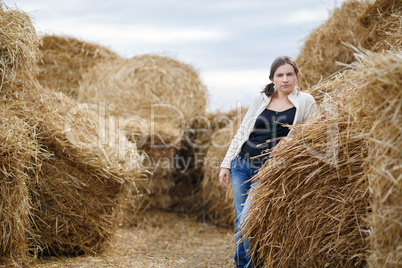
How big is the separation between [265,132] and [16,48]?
6.47 ft

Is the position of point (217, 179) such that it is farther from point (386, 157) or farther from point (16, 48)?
point (386, 157)

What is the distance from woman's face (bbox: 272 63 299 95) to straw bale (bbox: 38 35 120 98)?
13.6 feet


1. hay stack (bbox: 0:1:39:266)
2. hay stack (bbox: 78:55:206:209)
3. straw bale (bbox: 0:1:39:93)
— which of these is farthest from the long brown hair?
hay stack (bbox: 78:55:206:209)

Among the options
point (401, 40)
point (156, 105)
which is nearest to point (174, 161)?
point (156, 105)

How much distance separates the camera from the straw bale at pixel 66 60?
6594 mm

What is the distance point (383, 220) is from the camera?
1.99 m

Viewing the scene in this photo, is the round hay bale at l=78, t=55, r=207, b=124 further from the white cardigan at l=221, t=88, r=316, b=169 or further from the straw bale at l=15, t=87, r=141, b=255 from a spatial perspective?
the white cardigan at l=221, t=88, r=316, b=169

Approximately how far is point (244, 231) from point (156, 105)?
333 cm

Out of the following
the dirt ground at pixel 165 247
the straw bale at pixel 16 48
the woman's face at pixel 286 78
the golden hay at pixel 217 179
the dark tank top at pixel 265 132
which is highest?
the straw bale at pixel 16 48

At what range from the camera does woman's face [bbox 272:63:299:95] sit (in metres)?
3.05

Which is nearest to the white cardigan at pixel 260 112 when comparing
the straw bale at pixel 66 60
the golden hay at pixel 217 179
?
the golden hay at pixel 217 179

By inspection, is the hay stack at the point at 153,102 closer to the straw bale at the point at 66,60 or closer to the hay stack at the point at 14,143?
the straw bale at the point at 66,60

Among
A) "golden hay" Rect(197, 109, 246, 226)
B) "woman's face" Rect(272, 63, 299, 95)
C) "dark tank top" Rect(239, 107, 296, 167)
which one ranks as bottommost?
"golden hay" Rect(197, 109, 246, 226)

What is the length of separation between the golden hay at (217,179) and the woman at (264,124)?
1.83 m
